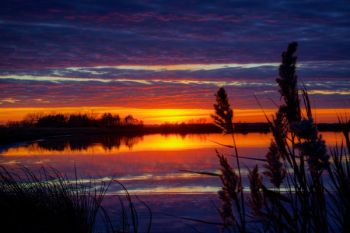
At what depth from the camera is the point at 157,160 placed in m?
19.6

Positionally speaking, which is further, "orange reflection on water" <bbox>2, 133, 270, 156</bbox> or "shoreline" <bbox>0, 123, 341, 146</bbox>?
"shoreline" <bbox>0, 123, 341, 146</bbox>

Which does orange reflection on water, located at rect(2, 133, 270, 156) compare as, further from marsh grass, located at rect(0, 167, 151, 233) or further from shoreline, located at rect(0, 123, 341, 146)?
marsh grass, located at rect(0, 167, 151, 233)

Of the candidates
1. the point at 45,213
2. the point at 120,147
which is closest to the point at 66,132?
the point at 120,147

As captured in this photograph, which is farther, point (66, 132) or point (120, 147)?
point (66, 132)

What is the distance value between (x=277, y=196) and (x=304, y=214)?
215 millimetres

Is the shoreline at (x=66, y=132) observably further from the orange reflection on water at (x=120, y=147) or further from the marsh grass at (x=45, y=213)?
the marsh grass at (x=45, y=213)

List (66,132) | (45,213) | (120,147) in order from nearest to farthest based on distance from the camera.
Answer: (45,213), (120,147), (66,132)

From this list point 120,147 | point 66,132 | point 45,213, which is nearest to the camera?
point 45,213

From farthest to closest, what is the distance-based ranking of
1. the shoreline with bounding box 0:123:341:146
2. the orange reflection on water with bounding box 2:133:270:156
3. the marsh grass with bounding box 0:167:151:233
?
the shoreline with bounding box 0:123:341:146 → the orange reflection on water with bounding box 2:133:270:156 → the marsh grass with bounding box 0:167:151:233

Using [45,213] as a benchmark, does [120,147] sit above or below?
below

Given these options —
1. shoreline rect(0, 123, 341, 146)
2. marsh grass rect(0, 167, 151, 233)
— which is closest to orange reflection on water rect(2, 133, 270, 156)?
shoreline rect(0, 123, 341, 146)

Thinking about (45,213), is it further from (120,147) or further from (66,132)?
(66,132)

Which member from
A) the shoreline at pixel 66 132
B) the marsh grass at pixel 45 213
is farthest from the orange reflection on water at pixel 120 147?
the marsh grass at pixel 45 213

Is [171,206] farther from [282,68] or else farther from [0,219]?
[282,68]
